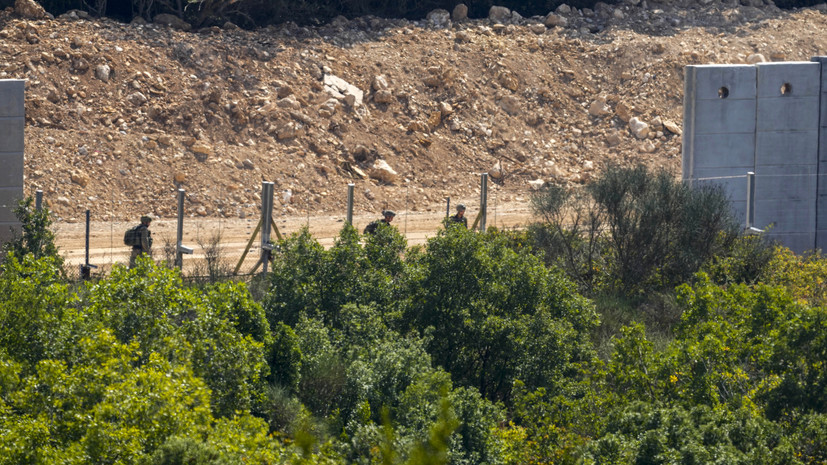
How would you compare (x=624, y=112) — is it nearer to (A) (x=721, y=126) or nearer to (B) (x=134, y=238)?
(A) (x=721, y=126)

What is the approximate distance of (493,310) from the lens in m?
14.6

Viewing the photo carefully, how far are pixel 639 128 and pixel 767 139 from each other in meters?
11.3

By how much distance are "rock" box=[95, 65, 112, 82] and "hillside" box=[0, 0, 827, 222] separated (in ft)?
0.13

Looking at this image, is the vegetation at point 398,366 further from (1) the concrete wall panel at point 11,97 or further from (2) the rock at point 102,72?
(2) the rock at point 102,72

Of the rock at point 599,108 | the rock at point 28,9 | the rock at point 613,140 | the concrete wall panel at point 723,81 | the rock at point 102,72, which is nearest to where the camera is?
the concrete wall panel at point 723,81

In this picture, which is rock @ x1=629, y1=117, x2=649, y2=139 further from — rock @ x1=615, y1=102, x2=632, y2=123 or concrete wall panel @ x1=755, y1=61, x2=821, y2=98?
concrete wall panel @ x1=755, y1=61, x2=821, y2=98

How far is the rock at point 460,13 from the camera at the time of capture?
3481 cm

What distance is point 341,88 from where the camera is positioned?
29969 millimetres

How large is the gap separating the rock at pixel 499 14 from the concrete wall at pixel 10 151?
2051cm

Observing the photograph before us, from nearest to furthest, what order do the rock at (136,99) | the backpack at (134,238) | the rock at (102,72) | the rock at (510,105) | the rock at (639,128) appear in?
the backpack at (134,238), the rock at (136,99), the rock at (102,72), the rock at (639,128), the rock at (510,105)

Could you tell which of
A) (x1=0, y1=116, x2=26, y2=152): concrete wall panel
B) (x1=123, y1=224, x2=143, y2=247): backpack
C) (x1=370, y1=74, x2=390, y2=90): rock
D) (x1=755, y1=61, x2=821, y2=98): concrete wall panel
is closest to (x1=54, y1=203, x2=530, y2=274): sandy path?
(x1=123, y1=224, x2=143, y2=247): backpack

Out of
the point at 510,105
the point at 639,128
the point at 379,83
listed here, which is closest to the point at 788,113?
the point at 639,128

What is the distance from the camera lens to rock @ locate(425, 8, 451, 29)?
34.0 m

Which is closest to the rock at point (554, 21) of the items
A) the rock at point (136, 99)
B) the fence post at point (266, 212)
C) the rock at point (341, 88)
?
the rock at point (341, 88)
